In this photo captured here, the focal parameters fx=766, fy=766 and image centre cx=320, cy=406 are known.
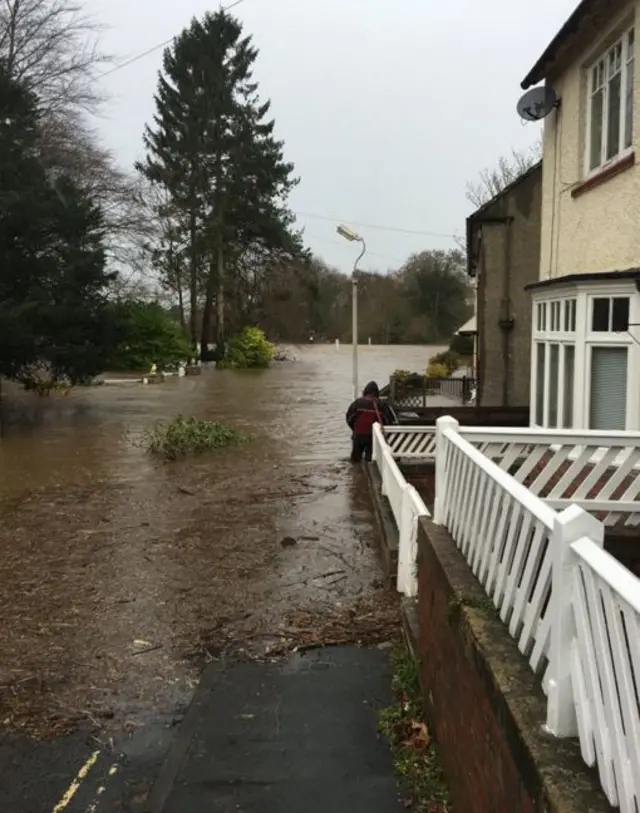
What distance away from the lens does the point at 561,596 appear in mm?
2363

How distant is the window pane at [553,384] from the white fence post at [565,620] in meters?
7.07

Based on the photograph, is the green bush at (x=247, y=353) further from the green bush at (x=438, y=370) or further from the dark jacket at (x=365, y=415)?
the dark jacket at (x=365, y=415)

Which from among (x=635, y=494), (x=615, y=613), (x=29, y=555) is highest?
(x=615, y=613)

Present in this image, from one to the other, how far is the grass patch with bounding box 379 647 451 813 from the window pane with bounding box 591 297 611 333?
170 inches

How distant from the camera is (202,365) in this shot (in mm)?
44688

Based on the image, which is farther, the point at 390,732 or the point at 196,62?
the point at 196,62

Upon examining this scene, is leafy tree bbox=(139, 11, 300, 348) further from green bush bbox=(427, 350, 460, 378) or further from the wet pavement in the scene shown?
the wet pavement

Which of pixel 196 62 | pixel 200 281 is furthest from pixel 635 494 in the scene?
pixel 196 62

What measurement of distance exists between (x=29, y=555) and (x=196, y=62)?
1780 inches

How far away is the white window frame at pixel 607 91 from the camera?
25.2ft

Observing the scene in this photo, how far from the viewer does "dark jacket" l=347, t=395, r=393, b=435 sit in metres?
14.0

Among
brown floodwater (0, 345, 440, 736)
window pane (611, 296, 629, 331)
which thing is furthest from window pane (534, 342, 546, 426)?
brown floodwater (0, 345, 440, 736)

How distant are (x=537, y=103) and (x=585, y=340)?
12.4ft

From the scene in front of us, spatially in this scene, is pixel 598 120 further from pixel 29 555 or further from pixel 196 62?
pixel 196 62
